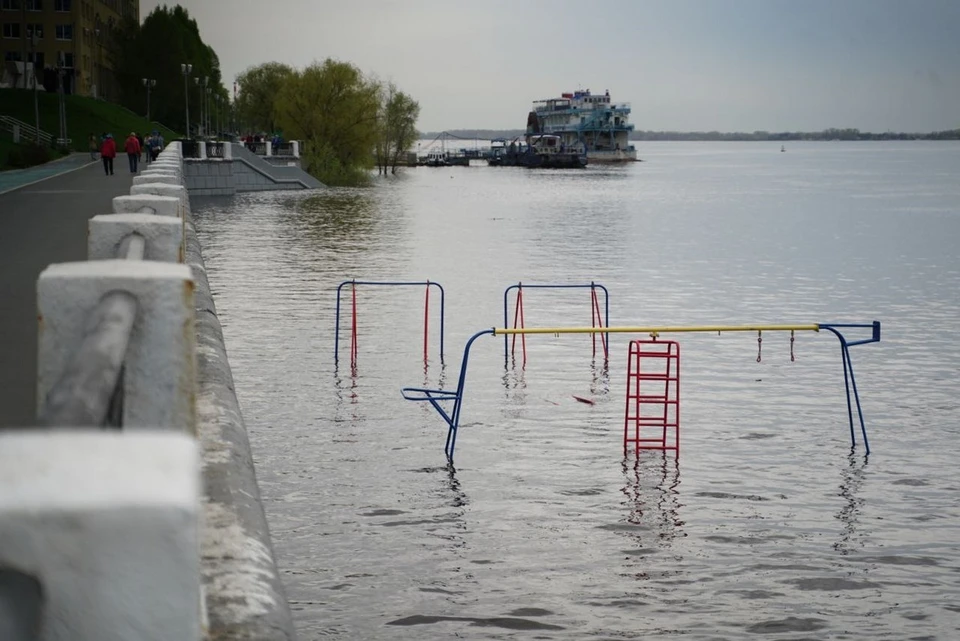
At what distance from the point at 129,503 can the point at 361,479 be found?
1354 centimetres

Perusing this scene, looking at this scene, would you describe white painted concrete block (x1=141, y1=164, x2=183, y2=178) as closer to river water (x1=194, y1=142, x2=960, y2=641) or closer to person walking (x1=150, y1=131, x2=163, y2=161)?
river water (x1=194, y1=142, x2=960, y2=641)

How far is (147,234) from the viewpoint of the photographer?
479 centimetres

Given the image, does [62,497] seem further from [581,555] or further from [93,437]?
[581,555]

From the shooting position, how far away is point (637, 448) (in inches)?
607

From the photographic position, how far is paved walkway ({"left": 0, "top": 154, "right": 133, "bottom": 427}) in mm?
9203

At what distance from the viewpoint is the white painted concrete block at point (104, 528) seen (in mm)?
1425

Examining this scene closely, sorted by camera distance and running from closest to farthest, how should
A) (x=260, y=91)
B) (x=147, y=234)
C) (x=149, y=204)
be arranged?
(x=147, y=234)
(x=149, y=204)
(x=260, y=91)

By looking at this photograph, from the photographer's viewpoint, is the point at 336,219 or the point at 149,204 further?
the point at 336,219

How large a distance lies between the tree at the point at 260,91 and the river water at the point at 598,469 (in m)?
110

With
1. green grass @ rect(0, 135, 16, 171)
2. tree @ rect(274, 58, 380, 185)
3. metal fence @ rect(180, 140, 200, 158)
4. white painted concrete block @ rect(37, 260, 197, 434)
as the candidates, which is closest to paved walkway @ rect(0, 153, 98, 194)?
green grass @ rect(0, 135, 16, 171)

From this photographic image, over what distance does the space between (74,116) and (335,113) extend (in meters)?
19.4

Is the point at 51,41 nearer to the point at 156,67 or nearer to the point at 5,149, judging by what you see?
the point at 156,67

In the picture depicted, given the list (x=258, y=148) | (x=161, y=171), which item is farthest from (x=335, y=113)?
(x=161, y=171)

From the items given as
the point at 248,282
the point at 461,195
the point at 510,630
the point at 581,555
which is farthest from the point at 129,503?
the point at 461,195
